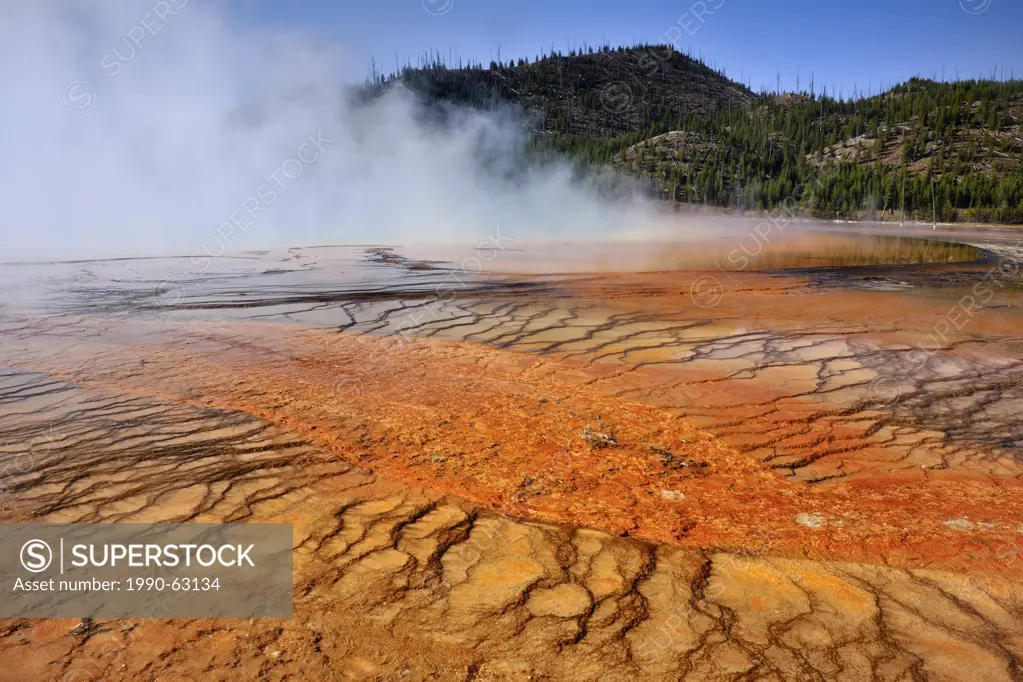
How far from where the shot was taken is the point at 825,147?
222 ft

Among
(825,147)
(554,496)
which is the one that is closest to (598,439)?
(554,496)

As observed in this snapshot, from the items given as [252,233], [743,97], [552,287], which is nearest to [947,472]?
[552,287]

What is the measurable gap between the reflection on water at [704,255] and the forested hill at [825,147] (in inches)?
935

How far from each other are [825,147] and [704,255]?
201 ft

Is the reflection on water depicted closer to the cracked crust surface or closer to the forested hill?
the cracked crust surface

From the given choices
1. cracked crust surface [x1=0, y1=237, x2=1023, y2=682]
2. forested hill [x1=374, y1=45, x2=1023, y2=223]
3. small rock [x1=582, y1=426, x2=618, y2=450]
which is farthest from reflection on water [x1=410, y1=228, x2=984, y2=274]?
forested hill [x1=374, y1=45, x2=1023, y2=223]

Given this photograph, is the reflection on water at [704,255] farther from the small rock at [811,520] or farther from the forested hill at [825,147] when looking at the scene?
the forested hill at [825,147]

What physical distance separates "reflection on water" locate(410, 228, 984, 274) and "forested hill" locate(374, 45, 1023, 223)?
2376 cm

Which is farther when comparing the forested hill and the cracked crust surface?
the forested hill

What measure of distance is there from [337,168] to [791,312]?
33573mm

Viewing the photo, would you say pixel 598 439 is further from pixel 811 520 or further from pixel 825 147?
pixel 825 147

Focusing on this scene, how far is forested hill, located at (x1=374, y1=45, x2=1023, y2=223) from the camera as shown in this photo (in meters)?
46.5

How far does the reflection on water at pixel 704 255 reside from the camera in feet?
46.2

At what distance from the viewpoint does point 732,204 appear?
58969 mm
